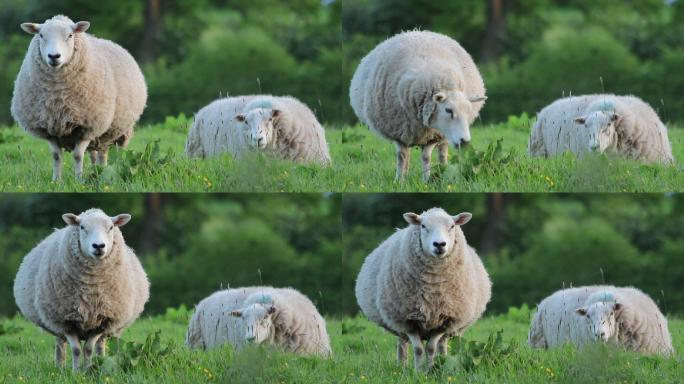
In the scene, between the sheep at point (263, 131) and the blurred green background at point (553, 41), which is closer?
the sheep at point (263, 131)

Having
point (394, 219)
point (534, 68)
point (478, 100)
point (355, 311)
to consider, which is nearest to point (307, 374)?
point (478, 100)

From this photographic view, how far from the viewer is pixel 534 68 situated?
18297 mm

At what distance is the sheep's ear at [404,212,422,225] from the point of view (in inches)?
395

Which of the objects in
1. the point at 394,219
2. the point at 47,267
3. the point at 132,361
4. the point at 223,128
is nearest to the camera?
the point at 132,361

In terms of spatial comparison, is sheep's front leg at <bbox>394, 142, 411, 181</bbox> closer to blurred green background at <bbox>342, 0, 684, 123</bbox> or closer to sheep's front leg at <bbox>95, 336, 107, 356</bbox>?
sheep's front leg at <bbox>95, 336, 107, 356</bbox>

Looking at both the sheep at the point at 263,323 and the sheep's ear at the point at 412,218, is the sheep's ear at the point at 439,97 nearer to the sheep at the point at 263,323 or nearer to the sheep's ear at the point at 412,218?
the sheep's ear at the point at 412,218

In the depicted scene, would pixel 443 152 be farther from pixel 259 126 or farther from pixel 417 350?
pixel 417 350

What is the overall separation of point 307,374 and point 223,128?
3463 mm

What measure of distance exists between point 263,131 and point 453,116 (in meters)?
2.01

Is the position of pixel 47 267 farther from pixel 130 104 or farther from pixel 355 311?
pixel 355 311

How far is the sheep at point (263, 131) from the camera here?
12.2 m

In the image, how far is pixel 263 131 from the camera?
39.9ft

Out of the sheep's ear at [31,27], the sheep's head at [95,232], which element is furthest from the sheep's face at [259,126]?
the sheep's head at [95,232]

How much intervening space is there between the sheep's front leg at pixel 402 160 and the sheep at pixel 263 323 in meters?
1.36
